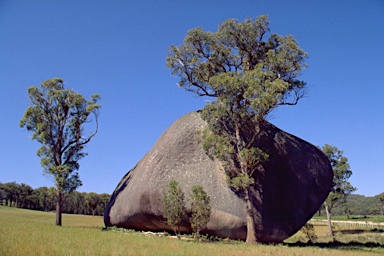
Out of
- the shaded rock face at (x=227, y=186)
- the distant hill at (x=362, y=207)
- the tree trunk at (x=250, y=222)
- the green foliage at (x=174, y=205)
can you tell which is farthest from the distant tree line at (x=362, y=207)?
the green foliage at (x=174, y=205)

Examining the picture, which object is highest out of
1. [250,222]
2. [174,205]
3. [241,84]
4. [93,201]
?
[241,84]

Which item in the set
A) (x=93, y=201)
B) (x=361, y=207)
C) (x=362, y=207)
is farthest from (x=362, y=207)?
(x=93, y=201)

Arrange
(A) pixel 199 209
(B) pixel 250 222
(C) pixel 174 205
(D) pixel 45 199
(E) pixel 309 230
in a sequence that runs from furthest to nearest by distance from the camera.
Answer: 1. (D) pixel 45 199
2. (E) pixel 309 230
3. (C) pixel 174 205
4. (B) pixel 250 222
5. (A) pixel 199 209

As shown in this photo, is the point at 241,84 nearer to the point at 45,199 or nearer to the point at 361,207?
the point at 45,199

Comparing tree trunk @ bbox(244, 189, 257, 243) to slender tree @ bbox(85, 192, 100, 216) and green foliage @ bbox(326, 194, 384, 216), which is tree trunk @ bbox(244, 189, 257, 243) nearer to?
slender tree @ bbox(85, 192, 100, 216)

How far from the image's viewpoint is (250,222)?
2105cm

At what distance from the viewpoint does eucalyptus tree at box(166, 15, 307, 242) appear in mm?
21375

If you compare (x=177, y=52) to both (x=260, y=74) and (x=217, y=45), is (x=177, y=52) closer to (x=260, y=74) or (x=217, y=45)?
(x=217, y=45)

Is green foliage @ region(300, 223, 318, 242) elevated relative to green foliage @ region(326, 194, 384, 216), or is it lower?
elevated

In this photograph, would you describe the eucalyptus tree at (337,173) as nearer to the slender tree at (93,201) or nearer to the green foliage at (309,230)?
the green foliage at (309,230)

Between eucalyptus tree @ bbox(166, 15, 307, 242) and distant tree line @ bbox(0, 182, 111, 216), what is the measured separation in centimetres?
9461

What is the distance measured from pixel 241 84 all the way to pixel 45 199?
374ft

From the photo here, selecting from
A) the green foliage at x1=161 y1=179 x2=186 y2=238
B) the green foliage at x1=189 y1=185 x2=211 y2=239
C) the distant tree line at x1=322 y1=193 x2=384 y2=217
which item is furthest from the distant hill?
the green foliage at x1=161 y1=179 x2=186 y2=238

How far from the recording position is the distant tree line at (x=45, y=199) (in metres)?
115
